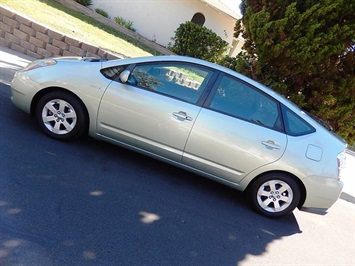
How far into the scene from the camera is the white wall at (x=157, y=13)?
57.8ft

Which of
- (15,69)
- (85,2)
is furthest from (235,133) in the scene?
(85,2)

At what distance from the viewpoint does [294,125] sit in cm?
412

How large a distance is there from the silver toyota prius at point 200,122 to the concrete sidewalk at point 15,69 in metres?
2.22

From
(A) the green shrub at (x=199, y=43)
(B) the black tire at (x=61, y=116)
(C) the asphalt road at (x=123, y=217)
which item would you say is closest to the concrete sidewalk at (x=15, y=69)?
(C) the asphalt road at (x=123, y=217)

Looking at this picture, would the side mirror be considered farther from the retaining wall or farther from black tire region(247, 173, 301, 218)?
the retaining wall

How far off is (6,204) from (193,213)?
75.6 inches

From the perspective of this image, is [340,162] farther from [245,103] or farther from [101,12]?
[101,12]

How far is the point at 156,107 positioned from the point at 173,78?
44cm

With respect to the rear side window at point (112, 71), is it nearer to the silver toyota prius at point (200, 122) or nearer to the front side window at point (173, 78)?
the silver toyota prius at point (200, 122)

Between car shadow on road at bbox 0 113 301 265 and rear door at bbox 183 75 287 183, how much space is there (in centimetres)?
53

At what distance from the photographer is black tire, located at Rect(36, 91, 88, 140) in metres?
4.20

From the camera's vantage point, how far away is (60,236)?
2797 mm

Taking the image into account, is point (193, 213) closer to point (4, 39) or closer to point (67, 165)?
point (67, 165)

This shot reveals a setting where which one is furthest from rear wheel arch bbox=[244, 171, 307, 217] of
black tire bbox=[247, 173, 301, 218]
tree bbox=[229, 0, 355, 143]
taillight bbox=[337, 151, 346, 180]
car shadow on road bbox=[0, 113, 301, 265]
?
tree bbox=[229, 0, 355, 143]
